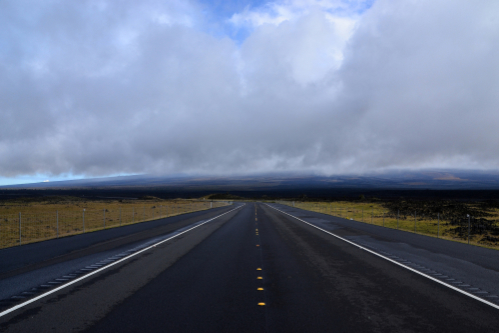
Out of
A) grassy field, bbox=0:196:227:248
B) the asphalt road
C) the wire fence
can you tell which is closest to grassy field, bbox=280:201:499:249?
the asphalt road

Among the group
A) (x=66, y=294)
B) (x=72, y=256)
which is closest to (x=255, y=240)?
(x=72, y=256)

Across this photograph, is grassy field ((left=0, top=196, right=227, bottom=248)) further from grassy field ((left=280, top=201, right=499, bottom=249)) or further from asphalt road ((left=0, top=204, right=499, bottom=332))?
grassy field ((left=280, top=201, right=499, bottom=249))

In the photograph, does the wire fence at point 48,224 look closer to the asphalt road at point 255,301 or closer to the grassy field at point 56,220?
the grassy field at point 56,220

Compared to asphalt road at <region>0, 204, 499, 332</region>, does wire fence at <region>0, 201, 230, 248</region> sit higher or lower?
lower

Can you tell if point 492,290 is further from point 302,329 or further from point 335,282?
point 302,329

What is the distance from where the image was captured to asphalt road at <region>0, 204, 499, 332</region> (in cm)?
578

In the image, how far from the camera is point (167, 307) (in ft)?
21.9

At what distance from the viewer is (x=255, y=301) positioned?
7121 millimetres

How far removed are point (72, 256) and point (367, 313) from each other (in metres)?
10.6

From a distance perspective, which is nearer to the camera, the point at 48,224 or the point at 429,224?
the point at 48,224

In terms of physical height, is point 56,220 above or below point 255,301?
below

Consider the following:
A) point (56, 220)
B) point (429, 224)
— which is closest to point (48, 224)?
point (56, 220)

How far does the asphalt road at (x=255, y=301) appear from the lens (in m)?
5.78

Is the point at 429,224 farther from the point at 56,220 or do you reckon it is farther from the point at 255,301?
the point at 56,220
